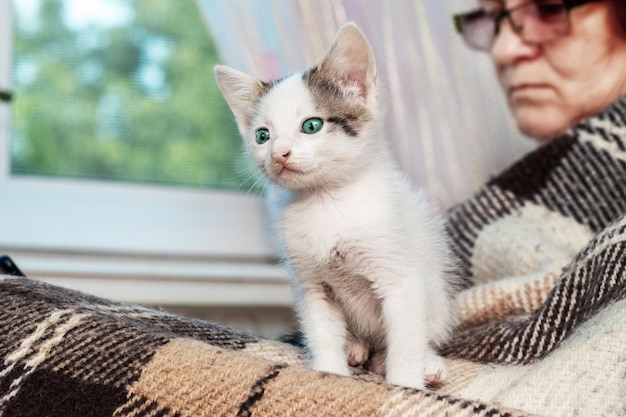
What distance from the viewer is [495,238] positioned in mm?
1085

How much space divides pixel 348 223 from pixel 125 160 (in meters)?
1.00

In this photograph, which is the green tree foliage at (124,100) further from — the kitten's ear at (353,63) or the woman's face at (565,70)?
the kitten's ear at (353,63)

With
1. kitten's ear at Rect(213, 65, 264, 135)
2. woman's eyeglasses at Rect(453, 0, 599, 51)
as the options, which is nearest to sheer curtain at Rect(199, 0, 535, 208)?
woman's eyeglasses at Rect(453, 0, 599, 51)

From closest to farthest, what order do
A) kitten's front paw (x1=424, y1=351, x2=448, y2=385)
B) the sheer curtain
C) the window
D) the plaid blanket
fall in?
the plaid blanket → kitten's front paw (x1=424, y1=351, x2=448, y2=385) → the sheer curtain → the window

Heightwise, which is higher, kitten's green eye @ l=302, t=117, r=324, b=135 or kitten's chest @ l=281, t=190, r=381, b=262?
kitten's green eye @ l=302, t=117, r=324, b=135

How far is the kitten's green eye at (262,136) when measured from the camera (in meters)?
0.76

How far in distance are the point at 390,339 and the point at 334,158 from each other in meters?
0.18

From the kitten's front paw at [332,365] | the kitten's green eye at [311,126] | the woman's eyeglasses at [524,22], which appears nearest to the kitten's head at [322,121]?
the kitten's green eye at [311,126]

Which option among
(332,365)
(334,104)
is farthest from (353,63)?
(332,365)

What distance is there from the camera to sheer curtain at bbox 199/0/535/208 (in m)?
1.35

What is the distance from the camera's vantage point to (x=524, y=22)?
4.05ft

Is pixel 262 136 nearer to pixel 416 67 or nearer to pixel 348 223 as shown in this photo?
pixel 348 223

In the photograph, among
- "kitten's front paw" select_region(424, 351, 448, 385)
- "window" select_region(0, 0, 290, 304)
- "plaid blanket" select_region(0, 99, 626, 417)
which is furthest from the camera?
"window" select_region(0, 0, 290, 304)

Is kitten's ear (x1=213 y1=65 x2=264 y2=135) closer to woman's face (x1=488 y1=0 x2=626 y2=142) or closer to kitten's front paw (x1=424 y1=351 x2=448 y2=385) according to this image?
kitten's front paw (x1=424 y1=351 x2=448 y2=385)
